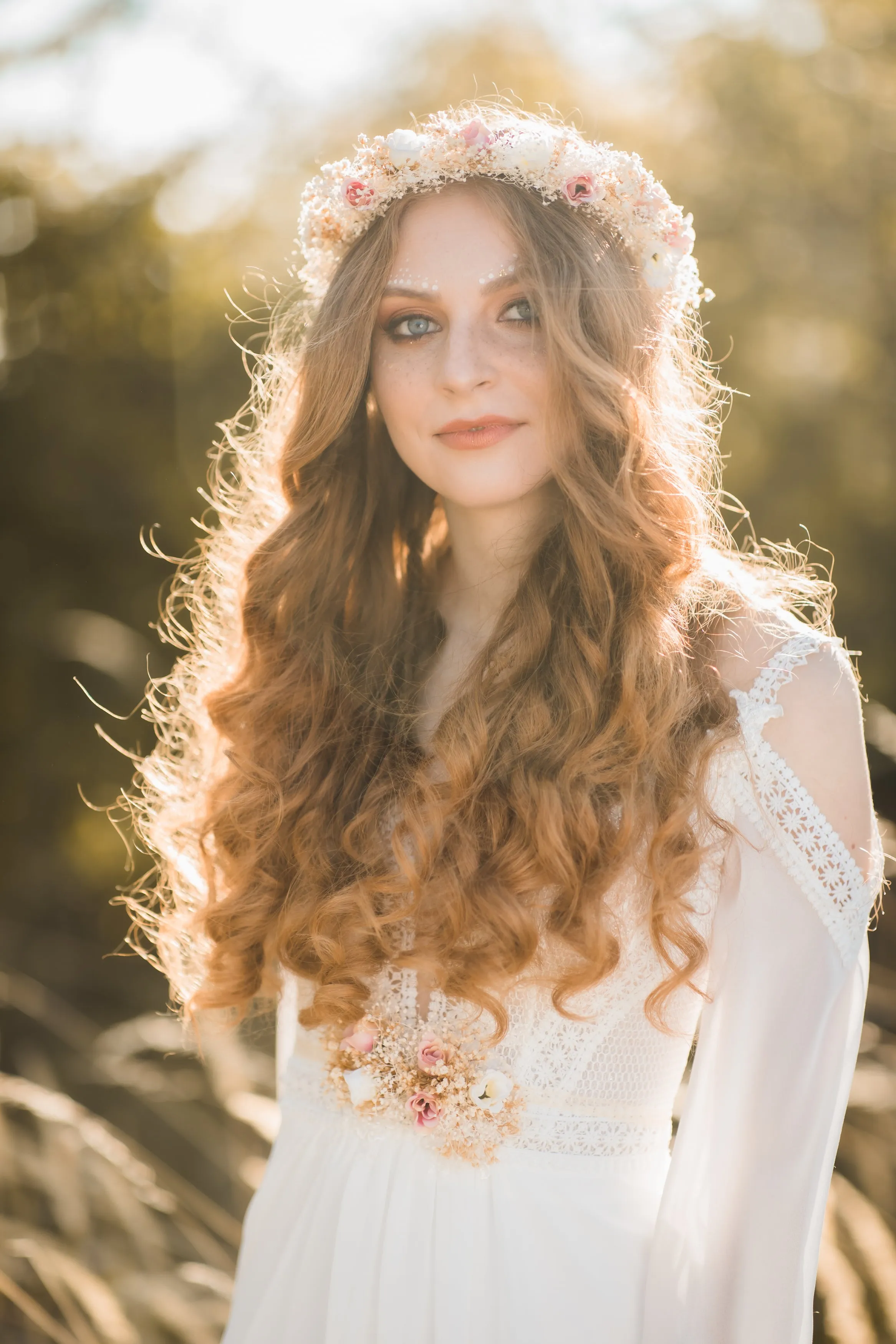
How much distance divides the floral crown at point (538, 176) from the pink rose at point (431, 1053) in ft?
3.53

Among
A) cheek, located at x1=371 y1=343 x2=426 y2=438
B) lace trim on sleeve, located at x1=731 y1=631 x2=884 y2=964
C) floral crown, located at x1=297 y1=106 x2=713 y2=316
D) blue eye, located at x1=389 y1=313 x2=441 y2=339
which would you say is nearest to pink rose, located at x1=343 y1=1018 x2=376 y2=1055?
lace trim on sleeve, located at x1=731 y1=631 x2=884 y2=964

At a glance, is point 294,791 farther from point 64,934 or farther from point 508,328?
point 64,934

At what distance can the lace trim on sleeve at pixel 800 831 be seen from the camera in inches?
53.1

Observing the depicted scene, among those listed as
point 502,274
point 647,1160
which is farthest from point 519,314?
point 647,1160

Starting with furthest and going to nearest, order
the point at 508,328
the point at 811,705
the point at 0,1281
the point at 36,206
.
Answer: the point at 36,206, the point at 0,1281, the point at 508,328, the point at 811,705

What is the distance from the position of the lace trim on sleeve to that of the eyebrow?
0.65 metres

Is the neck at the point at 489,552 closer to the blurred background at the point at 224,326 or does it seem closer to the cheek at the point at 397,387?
the cheek at the point at 397,387

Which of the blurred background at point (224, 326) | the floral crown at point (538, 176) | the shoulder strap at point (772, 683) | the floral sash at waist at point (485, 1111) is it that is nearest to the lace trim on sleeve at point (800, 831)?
the shoulder strap at point (772, 683)

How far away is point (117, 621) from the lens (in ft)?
14.2

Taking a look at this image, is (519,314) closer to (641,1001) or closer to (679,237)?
(679,237)

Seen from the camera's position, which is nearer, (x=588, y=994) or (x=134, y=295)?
(x=588, y=994)

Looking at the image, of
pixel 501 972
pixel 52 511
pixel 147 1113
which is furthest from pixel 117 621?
pixel 501 972

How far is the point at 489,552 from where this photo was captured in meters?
1.80

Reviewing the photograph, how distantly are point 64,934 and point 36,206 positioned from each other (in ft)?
9.02
